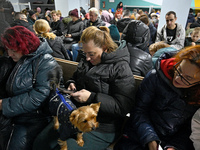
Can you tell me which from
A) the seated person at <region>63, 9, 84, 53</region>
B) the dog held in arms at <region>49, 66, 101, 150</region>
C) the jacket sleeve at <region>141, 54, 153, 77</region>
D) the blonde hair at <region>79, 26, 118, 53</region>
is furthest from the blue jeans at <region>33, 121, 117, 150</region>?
the seated person at <region>63, 9, 84, 53</region>

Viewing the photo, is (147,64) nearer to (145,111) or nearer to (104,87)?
(145,111)

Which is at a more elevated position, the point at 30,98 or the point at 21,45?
the point at 21,45

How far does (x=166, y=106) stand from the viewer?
3.82 feet

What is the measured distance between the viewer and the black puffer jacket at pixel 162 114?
3.65 ft

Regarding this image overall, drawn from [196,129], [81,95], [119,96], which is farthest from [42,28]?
[196,129]

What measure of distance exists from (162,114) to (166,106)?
3.2 inches

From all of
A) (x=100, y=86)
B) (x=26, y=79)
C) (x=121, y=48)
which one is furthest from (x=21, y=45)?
(x=121, y=48)

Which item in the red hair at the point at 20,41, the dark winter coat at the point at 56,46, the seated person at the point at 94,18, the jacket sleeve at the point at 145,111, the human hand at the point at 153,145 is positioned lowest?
the human hand at the point at 153,145

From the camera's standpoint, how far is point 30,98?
4.38 feet

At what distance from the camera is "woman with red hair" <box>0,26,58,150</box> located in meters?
1.29

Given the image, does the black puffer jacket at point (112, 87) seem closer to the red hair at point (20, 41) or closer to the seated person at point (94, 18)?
the red hair at point (20, 41)

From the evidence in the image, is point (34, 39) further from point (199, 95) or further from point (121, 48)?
point (199, 95)

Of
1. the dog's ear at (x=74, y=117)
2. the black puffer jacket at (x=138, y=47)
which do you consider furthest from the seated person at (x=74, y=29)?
the dog's ear at (x=74, y=117)

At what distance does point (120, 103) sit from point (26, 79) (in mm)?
920
